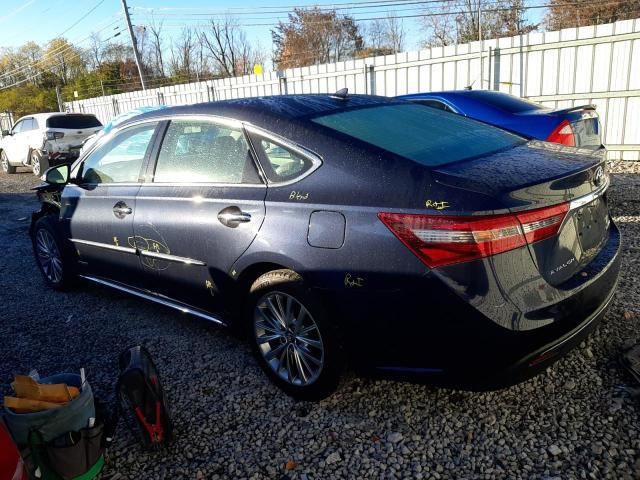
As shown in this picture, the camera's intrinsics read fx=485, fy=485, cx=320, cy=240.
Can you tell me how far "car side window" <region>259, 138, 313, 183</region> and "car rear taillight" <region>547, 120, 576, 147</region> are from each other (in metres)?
3.73

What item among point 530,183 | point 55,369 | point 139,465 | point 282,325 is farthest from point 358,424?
point 55,369

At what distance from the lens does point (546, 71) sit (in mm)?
9320

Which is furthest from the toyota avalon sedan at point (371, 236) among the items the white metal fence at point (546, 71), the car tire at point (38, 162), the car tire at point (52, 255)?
the car tire at point (38, 162)

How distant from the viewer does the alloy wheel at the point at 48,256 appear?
4547 millimetres

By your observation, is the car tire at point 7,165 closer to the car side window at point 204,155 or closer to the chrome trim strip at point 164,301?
the chrome trim strip at point 164,301

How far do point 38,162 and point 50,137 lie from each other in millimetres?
1024

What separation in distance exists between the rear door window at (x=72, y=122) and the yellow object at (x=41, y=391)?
12623 mm

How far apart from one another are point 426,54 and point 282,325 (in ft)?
30.8

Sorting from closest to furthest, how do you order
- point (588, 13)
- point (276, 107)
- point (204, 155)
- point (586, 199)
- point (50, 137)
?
point (586, 199) < point (276, 107) < point (204, 155) < point (50, 137) < point (588, 13)

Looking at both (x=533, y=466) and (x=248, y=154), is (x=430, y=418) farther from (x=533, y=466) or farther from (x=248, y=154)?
(x=248, y=154)

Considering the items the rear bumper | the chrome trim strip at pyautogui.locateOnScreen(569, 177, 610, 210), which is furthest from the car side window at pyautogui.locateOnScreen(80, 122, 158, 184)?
the chrome trim strip at pyautogui.locateOnScreen(569, 177, 610, 210)

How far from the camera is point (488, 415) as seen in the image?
242 centimetres

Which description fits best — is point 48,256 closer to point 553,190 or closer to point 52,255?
point 52,255

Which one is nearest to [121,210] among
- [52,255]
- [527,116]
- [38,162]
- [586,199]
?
[52,255]
